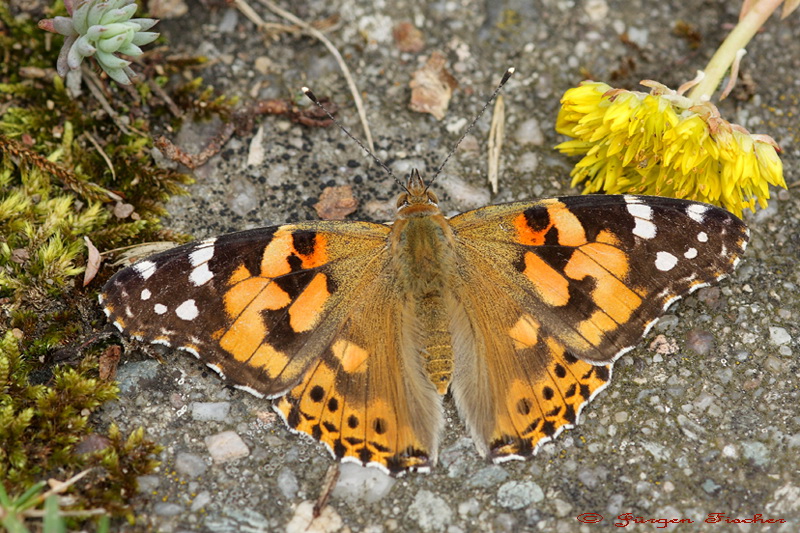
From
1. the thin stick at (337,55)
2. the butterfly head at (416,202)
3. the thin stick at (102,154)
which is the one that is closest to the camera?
the butterfly head at (416,202)

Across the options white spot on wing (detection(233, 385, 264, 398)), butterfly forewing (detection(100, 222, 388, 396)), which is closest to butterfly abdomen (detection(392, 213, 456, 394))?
butterfly forewing (detection(100, 222, 388, 396))

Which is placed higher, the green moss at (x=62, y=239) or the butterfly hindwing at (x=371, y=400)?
the butterfly hindwing at (x=371, y=400)

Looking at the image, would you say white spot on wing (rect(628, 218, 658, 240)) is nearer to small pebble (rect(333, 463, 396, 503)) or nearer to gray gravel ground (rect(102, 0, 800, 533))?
gray gravel ground (rect(102, 0, 800, 533))

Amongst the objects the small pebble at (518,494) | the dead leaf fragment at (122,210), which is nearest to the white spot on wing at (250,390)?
the small pebble at (518,494)

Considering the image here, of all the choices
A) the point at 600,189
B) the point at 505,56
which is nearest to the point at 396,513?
the point at 600,189

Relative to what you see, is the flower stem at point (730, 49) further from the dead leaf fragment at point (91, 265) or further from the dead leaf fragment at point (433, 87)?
the dead leaf fragment at point (91, 265)

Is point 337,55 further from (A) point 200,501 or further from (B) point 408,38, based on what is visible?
(A) point 200,501

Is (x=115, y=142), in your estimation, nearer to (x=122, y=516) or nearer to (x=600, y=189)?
(x=122, y=516)

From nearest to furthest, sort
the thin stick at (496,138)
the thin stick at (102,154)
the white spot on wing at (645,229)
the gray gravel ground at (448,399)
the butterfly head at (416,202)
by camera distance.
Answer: the gray gravel ground at (448,399) < the white spot on wing at (645,229) < the butterfly head at (416,202) < the thin stick at (102,154) < the thin stick at (496,138)
